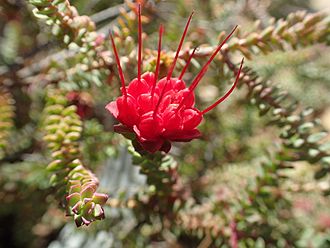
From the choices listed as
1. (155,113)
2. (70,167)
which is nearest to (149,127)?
(155,113)

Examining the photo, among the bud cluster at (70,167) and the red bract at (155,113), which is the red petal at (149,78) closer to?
the red bract at (155,113)

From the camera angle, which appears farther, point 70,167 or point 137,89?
point 70,167

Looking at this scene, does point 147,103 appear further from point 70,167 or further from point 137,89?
point 70,167

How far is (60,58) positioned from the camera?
1019 millimetres

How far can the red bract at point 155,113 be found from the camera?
51 cm

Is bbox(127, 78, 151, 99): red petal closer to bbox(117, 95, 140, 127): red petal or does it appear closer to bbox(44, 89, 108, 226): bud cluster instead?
bbox(117, 95, 140, 127): red petal

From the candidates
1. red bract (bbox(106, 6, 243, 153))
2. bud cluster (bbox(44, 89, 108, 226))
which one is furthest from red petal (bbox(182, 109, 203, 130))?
bud cluster (bbox(44, 89, 108, 226))

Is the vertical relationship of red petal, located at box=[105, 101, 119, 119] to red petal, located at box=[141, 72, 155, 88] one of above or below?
below

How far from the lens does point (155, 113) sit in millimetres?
501

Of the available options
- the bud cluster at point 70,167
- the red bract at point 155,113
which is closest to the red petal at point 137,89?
the red bract at point 155,113

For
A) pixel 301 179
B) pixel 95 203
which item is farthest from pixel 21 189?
pixel 301 179

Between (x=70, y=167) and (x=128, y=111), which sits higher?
(x=128, y=111)

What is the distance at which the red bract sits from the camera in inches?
20.1

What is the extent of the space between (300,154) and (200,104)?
47 centimetres
